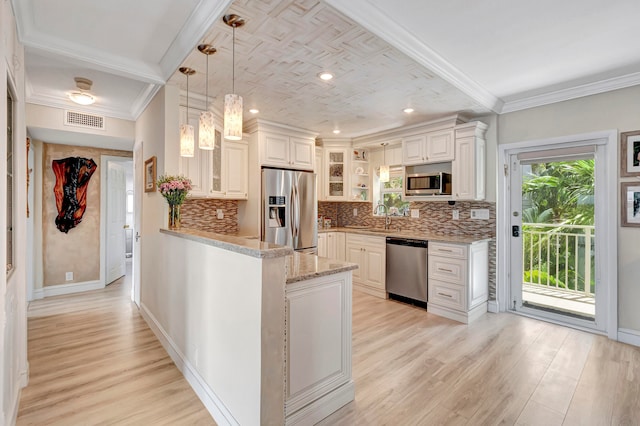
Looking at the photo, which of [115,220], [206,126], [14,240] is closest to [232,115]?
[206,126]

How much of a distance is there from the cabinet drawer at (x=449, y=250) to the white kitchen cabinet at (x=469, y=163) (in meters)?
0.65

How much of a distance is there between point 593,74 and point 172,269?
4.32 m

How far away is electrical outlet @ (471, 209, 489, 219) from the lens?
3.91 m

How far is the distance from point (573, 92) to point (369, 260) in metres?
3.06

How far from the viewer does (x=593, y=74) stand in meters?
2.96

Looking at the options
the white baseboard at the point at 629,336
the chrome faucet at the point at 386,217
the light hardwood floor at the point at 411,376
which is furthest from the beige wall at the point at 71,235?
the white baseboard at the point at 629,336

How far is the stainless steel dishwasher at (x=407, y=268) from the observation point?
3.94m

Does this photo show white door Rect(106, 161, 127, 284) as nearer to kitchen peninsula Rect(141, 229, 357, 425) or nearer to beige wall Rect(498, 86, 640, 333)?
kitchen peninsula Rect(141, 229, 357, 425)

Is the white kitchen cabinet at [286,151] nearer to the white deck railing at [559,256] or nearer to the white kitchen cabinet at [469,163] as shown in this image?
the white kitchen cabinet at [469,163]

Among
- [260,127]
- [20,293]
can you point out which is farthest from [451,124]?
[20,293]

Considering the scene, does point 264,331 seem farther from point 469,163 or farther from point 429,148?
point 429,148

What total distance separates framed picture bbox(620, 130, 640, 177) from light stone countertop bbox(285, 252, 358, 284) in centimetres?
299

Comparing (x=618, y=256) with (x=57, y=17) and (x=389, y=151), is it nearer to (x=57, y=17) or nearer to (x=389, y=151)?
(x=389, y=151)

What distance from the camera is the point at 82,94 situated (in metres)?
3.43
